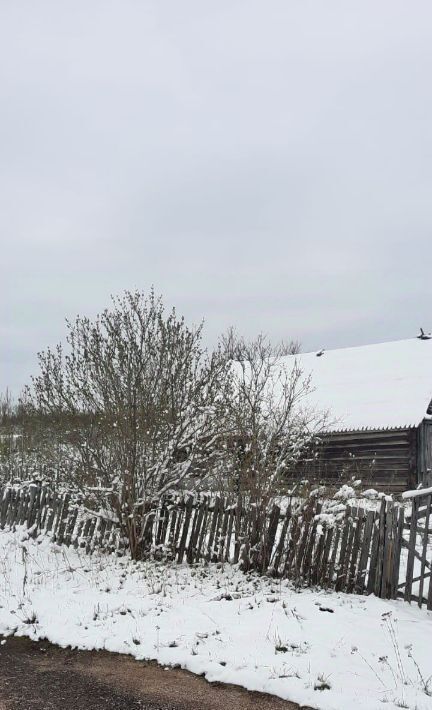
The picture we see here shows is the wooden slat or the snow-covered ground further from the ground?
the wooden slat

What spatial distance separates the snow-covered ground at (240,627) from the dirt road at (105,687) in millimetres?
169

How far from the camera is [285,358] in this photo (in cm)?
2892

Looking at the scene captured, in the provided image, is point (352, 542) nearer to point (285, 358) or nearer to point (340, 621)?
point (340, 621)

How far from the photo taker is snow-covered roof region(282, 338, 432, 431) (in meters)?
20.9

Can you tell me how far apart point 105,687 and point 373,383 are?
789 inches

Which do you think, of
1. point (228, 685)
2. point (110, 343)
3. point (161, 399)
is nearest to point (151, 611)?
point (228, 685)

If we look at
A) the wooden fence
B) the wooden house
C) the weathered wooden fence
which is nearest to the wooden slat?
the wooden fence

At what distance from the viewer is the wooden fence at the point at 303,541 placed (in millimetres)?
7297

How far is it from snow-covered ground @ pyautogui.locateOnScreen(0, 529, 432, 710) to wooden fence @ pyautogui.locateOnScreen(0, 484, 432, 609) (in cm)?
31

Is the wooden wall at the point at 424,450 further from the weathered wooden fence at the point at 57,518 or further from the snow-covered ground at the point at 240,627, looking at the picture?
the snow-covered ground at the point at 240,627

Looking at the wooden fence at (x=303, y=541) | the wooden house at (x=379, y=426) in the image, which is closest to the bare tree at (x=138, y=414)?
the wooden fence at (x=303, y=541)

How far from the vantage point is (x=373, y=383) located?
23469mm

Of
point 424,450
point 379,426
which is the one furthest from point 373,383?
point 424,450

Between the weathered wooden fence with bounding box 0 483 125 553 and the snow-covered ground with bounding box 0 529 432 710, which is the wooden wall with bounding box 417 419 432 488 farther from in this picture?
the snow-covered ground with bounding box 0 529 432 710
